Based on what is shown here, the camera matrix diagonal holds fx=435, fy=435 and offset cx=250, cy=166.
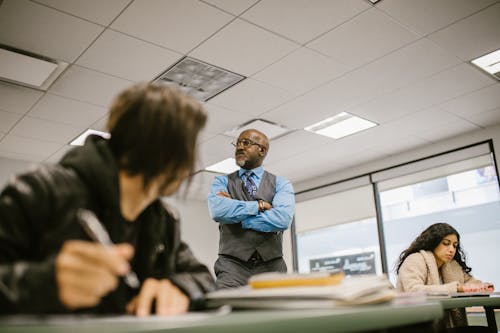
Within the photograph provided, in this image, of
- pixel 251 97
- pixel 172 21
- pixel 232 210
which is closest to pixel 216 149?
pixel 251 97

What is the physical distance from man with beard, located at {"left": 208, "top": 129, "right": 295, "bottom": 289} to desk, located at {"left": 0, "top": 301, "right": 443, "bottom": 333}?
1498mm

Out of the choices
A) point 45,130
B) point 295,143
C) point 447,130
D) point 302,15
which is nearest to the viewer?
point 302,15

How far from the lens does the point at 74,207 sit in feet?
2.33

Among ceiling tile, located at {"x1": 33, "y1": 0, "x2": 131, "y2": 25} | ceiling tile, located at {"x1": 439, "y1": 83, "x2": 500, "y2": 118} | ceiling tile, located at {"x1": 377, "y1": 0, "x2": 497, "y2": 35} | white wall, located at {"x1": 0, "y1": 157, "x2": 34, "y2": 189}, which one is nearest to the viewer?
ceiling tile, located at {"x1": 33, "y1": 0, "x2": 131, "y2": 25}

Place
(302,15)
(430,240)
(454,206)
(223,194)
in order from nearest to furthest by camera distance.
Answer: (223,194)
(302,15)
(430,240)
(454,206)

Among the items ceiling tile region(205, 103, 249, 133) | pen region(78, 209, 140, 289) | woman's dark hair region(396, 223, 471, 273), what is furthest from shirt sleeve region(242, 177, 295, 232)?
ceiling tile region(205, 103, 249, 133)

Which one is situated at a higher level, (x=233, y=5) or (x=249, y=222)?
(x=233, y=5)

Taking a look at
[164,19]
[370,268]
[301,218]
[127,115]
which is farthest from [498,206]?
[127,115]

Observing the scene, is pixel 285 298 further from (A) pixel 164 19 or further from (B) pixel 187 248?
(A) pixel 164 19

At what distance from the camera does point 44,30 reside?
2771 mm

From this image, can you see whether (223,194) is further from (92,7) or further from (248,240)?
(92,7)

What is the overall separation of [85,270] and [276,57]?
2849 mm

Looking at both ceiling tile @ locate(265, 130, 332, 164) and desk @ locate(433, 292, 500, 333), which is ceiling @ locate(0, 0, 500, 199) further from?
desk @ locate(433, 292, 500, 333)

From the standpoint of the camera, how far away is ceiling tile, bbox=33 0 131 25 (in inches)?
99.6
